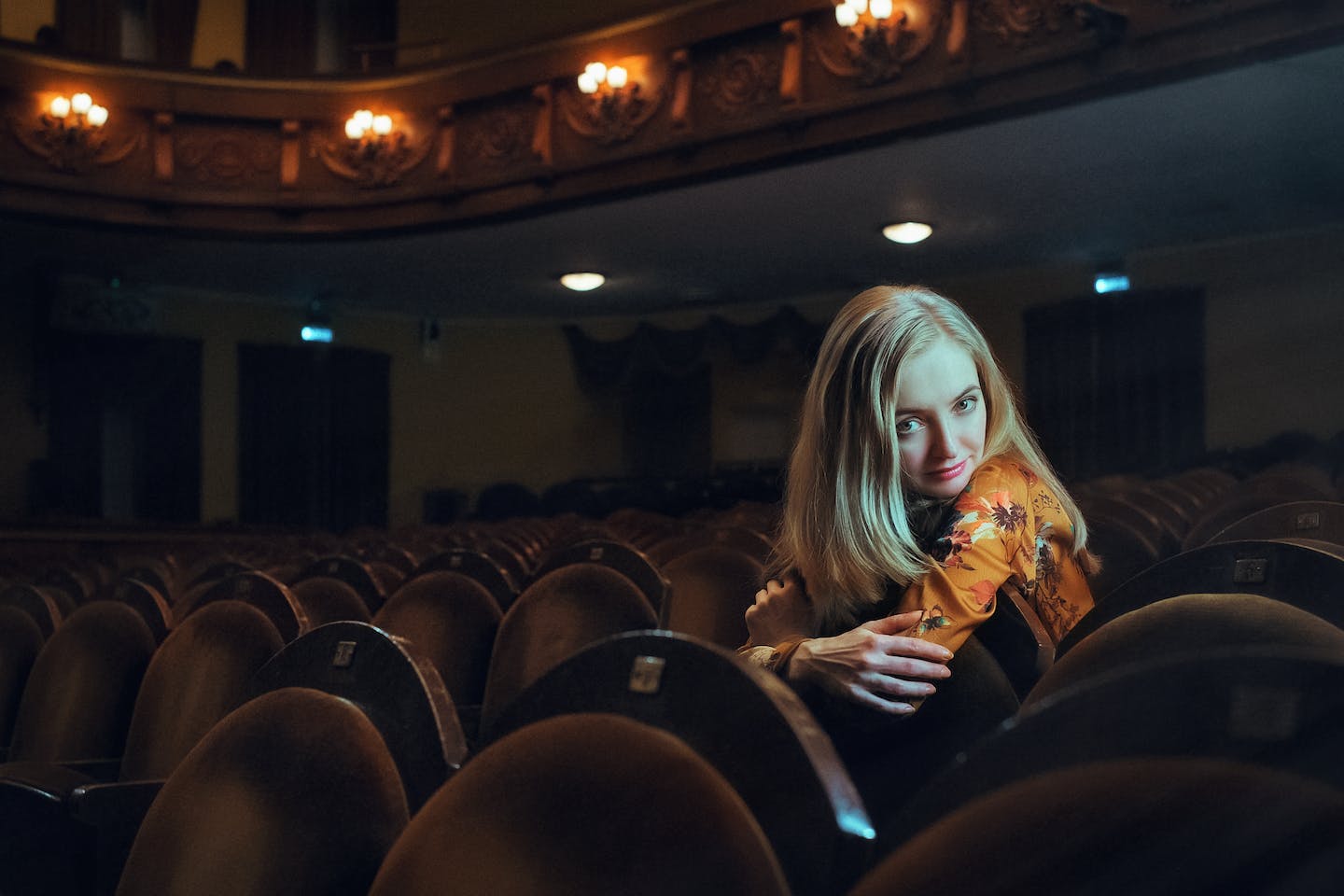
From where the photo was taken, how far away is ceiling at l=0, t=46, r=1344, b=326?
7332mm

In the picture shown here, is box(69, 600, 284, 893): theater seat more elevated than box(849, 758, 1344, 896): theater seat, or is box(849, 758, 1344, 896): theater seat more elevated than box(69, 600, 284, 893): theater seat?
box(849, 758, 1344, 896): theater seat

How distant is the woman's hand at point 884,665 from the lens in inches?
49.6

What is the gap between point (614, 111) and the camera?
8.62 m

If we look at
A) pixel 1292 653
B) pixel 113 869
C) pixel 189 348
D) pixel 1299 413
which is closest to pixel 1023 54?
pixel 1299 413

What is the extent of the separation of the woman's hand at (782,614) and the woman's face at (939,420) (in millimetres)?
206

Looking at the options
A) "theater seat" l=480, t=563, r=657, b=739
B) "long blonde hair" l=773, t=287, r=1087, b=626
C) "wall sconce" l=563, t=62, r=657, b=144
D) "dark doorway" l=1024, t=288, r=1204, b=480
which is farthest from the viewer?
"dark doorway" l=1024, t=288, r=1204, b=480

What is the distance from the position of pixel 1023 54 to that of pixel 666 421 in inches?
305

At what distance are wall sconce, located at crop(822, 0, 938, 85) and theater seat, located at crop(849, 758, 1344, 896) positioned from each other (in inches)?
281

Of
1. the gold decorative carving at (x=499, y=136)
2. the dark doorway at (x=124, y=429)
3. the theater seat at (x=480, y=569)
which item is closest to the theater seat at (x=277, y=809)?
the theater seat at (x=480, y=569)

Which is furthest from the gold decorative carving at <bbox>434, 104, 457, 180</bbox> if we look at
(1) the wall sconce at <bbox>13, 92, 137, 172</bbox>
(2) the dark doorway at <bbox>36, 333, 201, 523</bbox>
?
(2) the dark doorway at <bbox>36, 333, 201, 523</bbox>

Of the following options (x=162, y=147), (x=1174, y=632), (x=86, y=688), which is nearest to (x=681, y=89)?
(x=162, y=147)

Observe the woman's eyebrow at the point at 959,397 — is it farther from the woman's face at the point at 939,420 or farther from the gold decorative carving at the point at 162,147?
the gold decorative carving at the point at 162,147

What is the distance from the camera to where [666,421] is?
1398 centimetres

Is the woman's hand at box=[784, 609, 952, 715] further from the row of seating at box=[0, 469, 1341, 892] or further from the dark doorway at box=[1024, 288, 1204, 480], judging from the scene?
the dark doorway at box=[1024, 288, 1204, 480]
